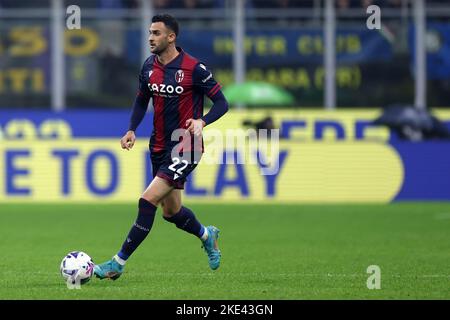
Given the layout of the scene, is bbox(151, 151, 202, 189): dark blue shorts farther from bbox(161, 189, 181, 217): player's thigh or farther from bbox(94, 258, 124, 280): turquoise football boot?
bbox(94, 258, 124, 280): turquoise football boot

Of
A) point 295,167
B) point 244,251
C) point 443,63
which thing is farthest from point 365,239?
point 443,63

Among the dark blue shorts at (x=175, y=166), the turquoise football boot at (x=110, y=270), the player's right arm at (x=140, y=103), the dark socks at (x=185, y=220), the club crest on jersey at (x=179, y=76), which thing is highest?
the club crest on jersey at (x=179, y=76)

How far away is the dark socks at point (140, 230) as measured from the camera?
425 inches

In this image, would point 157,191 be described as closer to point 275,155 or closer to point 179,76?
point 179,76

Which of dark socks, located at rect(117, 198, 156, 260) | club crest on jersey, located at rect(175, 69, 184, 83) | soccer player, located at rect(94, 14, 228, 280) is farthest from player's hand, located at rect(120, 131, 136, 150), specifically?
club crest on jersey, located at rect(175, 69, 184, 83)

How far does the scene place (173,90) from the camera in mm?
11156

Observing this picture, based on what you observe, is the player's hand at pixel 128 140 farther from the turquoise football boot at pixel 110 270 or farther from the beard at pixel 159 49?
the turquoise football boot at pixel 110 270

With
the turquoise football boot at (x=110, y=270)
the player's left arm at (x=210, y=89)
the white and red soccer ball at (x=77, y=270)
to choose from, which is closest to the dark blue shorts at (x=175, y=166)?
the player's left arm at (x=210, y=89)

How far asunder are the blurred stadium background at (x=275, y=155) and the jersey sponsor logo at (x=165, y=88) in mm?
1669

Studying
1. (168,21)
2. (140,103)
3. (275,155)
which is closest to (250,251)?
(140,103)

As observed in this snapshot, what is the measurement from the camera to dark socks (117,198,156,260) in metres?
10.8

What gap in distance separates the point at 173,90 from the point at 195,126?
1.94 feet

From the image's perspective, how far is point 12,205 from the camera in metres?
22.8
